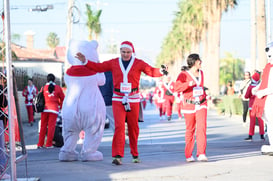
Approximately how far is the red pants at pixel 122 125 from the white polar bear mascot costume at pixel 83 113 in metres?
0.65

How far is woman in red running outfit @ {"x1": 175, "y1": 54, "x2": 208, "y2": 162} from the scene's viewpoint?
432 inches

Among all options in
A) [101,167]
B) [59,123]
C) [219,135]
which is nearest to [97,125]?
[101,167]

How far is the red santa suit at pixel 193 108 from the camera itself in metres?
11.0

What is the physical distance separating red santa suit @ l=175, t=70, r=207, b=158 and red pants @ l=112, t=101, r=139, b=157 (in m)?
0.83

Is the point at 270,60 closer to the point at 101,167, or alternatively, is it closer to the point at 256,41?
the point at 101,167

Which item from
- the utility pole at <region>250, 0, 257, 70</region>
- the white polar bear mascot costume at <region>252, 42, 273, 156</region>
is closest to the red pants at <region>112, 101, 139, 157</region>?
the white polar bear mascot costume at <region>252, 42, 273, 156</region>

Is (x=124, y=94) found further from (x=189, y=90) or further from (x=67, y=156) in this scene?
(x=67, y=156)

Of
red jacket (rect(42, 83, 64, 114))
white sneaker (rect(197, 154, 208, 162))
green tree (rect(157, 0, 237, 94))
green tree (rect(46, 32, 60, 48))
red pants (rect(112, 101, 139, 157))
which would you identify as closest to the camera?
red pants (rect(112, 101, 139, 157))

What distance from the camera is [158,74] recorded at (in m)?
10.7

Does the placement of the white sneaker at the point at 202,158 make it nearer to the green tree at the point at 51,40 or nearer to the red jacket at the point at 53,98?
the red jacket at the point at 53,98

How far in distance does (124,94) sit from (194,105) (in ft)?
3.94

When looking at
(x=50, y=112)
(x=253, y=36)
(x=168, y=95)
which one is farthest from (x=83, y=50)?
(x=253, y=36)

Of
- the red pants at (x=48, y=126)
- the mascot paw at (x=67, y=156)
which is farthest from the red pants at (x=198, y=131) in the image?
the red pants at (x=48, y=126)

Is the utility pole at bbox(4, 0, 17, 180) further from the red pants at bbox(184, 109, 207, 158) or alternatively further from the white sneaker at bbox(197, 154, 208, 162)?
the white sneaker at bbox(197, 154, 208, 162)
